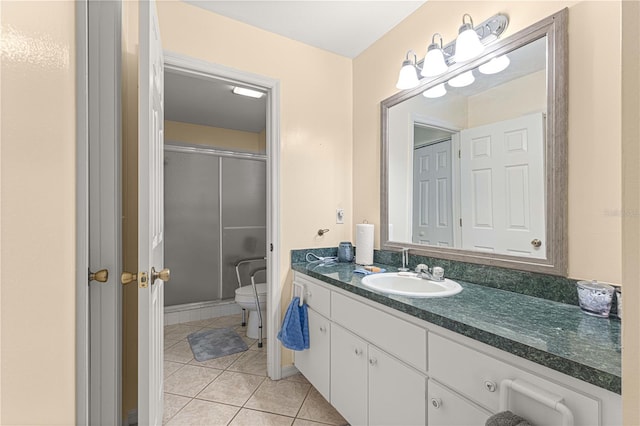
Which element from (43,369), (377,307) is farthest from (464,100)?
(43,369)

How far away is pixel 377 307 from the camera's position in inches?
50.3

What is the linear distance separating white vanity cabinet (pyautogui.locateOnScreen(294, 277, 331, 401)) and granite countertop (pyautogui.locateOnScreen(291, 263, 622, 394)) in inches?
15.6

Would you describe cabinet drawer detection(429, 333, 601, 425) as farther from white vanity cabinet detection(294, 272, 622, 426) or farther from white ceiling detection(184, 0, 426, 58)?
white ceiling detection(184, 0, 426, 58)

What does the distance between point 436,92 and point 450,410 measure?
1.57m

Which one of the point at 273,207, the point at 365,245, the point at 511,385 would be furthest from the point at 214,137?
the point at 511,385

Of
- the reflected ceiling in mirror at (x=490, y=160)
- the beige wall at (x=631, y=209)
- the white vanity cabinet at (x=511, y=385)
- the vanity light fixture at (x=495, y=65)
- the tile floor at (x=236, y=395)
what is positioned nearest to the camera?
the beige wall at (x=631, y=209)

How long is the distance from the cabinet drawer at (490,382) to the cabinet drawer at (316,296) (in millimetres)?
727

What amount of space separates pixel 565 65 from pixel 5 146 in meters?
1.67

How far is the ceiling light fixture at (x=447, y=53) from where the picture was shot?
1.39m

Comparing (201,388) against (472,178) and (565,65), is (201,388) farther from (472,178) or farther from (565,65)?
(565,65)

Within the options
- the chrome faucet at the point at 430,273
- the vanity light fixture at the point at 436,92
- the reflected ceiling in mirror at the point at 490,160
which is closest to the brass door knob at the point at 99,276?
the chrome faucet at the point at 430,273

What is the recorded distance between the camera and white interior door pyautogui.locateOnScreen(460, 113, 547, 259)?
1250mm

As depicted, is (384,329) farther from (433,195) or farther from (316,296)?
(433,195)

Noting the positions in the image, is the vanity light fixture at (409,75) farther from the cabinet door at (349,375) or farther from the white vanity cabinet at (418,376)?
the cabinet door at (349,375)
